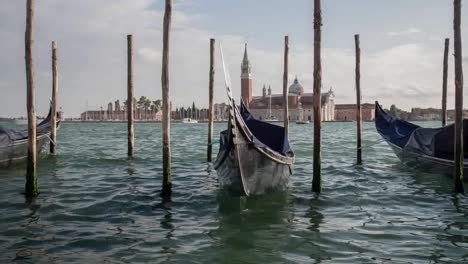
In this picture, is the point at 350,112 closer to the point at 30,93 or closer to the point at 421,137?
the point at 421,137

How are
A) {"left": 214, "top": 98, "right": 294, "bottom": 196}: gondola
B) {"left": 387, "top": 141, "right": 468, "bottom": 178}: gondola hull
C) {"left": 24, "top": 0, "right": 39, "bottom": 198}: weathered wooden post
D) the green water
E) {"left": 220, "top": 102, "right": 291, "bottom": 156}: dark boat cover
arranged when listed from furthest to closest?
{"left": 220, "top": 102, "right": 291, "bottom": 156}: dark boat cover → {"left": 387, "top": 141, "right": 468, "bottom": 178}: gondola hull → {"left": 24, "top": 0, "right": 39, "bottom": 198}: weathered wooden post → {"left": 214, "top": 98, "right": 294, "bottom": 196}: gondola → the green water

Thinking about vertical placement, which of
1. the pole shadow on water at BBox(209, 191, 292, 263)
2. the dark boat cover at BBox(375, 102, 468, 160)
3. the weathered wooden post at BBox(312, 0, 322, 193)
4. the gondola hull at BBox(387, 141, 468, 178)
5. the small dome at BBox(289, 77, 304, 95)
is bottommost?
the pole shadow on water at BBox(209, 191, 292, 263)

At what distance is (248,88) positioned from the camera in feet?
362

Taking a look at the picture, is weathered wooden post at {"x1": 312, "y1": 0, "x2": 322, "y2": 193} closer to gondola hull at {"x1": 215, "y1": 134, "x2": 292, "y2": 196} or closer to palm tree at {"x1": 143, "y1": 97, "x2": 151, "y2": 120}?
Answer: gondola hull at {"x1": 215, "y1": 134, "x2": 292, "y2": 196}

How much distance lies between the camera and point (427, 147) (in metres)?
11.8

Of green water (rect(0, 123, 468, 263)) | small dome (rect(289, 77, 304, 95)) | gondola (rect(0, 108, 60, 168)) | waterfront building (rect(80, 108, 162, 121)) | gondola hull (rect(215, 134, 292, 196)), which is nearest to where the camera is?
green water (rect(0, 123, 468, 263))

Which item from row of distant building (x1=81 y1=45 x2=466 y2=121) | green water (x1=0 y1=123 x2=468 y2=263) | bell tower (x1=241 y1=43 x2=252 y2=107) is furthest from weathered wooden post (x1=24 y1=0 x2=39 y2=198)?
bell tower (x1=241 y1=43 x2=252 y2=107)

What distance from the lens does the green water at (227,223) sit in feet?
17.6

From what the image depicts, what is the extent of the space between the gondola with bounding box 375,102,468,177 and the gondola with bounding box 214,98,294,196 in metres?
4.22

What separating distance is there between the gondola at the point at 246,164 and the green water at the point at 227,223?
30 cm

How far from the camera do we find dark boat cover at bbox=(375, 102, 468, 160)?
1085 centimetres

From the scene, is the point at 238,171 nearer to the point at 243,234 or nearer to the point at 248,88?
the point at 243,234

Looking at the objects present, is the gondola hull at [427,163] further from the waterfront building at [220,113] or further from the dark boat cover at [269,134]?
the waterfront building at [220,113]

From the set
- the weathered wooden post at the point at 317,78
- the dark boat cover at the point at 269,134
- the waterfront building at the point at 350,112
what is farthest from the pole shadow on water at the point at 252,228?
the waterfront building at the point at 350,112
